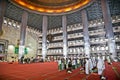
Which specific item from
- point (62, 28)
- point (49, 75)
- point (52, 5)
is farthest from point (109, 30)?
point (49, 75)

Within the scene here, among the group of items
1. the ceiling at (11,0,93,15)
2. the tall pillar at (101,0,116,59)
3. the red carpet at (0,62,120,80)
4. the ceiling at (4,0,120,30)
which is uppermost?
the ceiling at (11,0,93,15)

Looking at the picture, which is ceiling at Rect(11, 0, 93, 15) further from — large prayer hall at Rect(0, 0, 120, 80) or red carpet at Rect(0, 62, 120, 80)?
red carpet at Rect(0, 62, 120, 80)

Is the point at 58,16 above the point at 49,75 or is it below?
above

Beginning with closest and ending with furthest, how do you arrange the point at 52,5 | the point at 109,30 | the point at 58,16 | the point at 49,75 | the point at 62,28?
the point at 49,75 < the point at 109,30 < the point at 62,28 < the point at 52,5 < the point at 58,16

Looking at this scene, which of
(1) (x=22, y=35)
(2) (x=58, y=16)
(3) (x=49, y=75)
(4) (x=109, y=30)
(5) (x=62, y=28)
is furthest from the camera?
(2) (x=58, y=16)

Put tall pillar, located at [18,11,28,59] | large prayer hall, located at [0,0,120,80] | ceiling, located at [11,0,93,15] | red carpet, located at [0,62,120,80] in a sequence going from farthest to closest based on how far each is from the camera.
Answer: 1. ceiling, located at [11,0,93,15]
2. tall pillar, located at [18,11,28,59]
3. large prayer hall, located at [0,0,120,80]
4. red carpet, located at [0,62,120,80]

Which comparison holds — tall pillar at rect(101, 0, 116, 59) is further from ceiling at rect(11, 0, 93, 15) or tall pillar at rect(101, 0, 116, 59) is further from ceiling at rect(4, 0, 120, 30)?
ceiling at rect(11, 0, 93, 15)

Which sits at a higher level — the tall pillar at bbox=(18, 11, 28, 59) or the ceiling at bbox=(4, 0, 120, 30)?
the ceiling at bbox=(4, 0, 120, 30)

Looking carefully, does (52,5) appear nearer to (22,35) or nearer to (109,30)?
(22,35)

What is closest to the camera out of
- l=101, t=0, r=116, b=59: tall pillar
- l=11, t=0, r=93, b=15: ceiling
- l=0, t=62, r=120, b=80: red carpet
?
l=0, t=62, r=120, b=80: red carpet

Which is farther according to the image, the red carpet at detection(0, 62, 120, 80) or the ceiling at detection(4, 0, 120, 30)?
the ceiling at detection(4, 0, 120, 30)

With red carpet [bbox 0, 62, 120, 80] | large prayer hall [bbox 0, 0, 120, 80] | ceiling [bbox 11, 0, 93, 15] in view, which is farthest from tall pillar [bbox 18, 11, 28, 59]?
red carpet [bbox 0, 62, 120, 80]

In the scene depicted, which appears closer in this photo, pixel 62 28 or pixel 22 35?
pixel 22 35

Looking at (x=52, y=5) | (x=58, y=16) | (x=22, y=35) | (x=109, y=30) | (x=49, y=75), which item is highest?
(x=52, y=5)
